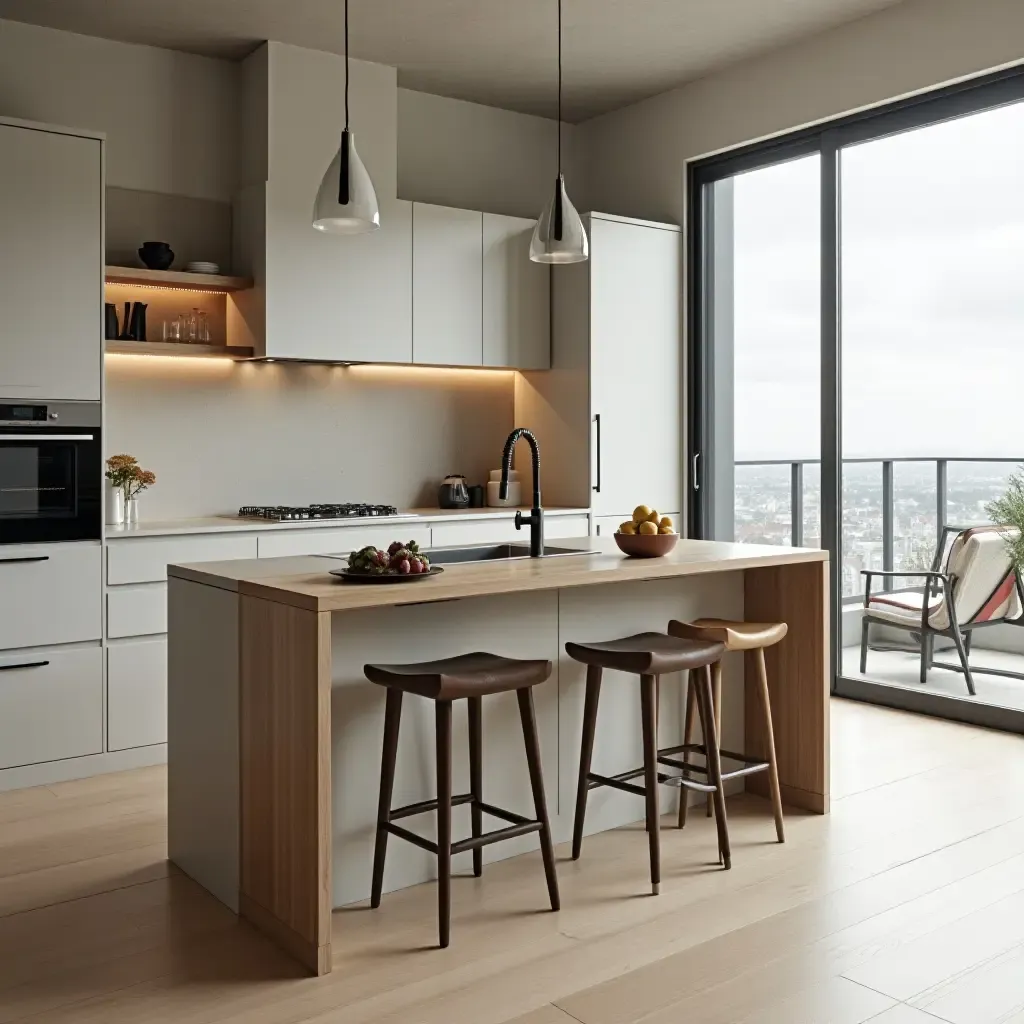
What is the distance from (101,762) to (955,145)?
14.0ft

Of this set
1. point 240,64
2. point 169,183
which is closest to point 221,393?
point 169,183

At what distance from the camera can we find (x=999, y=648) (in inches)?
186

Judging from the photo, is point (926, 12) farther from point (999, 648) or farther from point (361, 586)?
point (361, 586)

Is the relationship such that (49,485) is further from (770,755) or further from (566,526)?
(770,755)

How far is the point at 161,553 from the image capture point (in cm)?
431

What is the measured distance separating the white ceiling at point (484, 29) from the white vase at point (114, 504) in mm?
1942

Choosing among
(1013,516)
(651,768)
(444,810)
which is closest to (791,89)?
(1013,516)

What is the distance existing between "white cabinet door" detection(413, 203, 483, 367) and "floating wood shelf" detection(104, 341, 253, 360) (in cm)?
85

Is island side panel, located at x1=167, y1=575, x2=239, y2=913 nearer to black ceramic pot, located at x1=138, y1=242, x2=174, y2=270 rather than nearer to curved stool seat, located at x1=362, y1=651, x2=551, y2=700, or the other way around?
curved stool seat, located at x1=362, y1=651, x2=551, y2=700

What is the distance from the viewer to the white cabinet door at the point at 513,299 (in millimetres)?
5488

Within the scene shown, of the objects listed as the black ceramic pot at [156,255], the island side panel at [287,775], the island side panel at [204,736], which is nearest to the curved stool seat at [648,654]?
the island side panel at [287,775]

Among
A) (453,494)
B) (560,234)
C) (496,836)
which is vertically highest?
(560,234)

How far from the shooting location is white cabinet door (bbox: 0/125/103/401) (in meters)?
3.99

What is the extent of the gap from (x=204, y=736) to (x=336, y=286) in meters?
2.54
